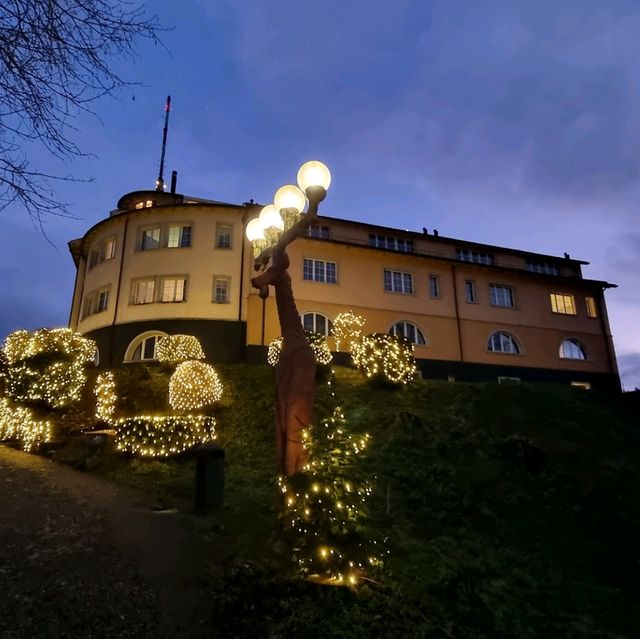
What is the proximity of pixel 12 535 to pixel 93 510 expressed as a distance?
131cm

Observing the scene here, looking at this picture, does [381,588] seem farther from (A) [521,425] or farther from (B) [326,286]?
(B) [326,286]

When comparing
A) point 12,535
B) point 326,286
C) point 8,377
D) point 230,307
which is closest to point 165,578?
point 12,535

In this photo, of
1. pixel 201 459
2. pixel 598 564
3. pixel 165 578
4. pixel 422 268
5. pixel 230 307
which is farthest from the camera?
pixel 422 268

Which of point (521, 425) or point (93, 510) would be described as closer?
point (93, 510)

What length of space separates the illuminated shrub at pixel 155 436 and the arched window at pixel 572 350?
78.1 feet

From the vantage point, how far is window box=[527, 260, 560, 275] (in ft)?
97.1

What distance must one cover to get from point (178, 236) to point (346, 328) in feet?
32.2

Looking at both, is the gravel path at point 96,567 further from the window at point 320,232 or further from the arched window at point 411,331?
the window at point 320,232

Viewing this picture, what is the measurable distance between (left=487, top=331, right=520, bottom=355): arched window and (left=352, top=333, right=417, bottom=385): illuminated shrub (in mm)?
10898

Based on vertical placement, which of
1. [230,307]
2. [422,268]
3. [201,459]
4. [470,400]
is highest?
[422,268]

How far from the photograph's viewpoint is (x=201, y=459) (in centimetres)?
752

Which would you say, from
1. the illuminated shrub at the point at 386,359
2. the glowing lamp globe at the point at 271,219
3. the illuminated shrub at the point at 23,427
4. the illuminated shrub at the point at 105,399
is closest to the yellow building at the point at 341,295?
the illuminated shrub at the point at 386,359

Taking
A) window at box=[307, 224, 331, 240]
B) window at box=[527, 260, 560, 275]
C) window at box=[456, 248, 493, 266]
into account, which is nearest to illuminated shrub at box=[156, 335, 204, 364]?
window at box=[307, 224, 331, 240]

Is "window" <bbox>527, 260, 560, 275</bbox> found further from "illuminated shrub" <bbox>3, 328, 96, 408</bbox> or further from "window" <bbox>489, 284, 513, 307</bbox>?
"illuminated shrub" <bbox>3, 328, 96, 408</bbox>
